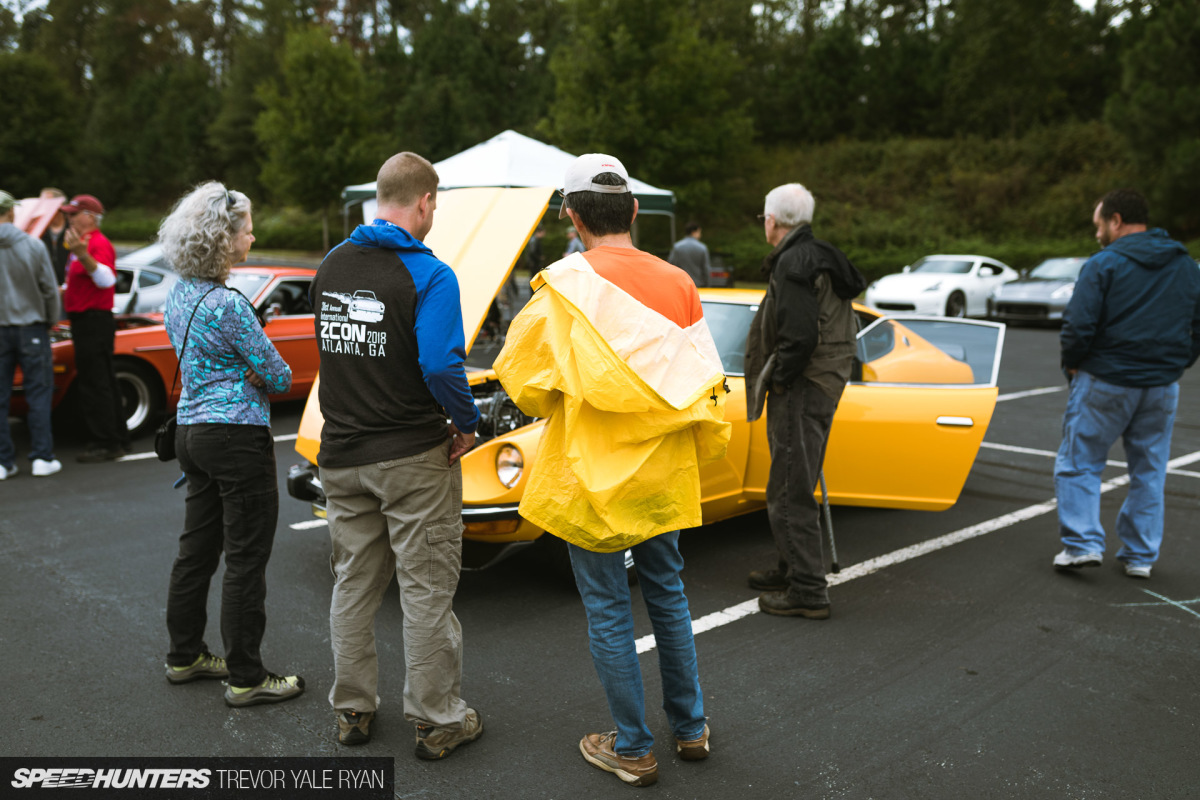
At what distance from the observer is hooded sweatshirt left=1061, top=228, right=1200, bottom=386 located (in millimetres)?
4352

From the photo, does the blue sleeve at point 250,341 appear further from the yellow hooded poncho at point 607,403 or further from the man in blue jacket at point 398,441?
the yellow hooded poncho at point 607,403

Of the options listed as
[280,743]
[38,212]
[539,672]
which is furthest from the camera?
[38,212]

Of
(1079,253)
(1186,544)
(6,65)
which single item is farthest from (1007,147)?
(6,65)

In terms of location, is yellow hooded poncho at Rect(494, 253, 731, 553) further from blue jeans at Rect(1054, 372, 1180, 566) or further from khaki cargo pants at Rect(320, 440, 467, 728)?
blue jeans at Rect(1054, 372, 1180, 566)

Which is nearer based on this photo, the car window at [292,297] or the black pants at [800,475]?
the black pants at [800,475]

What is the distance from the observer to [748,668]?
11.5 feet

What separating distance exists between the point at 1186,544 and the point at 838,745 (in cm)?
334

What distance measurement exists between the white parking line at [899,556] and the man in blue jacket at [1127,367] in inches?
27.3

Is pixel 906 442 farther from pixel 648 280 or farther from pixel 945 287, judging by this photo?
pixel 945 287

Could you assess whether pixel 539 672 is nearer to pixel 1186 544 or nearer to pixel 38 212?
pixel 1186 544

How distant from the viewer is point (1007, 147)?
111 feet

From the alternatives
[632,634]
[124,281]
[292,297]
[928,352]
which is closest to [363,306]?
[632,634]

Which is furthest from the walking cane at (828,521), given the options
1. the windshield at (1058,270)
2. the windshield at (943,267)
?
the windshield at (943,267)

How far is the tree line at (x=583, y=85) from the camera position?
96.2ft
